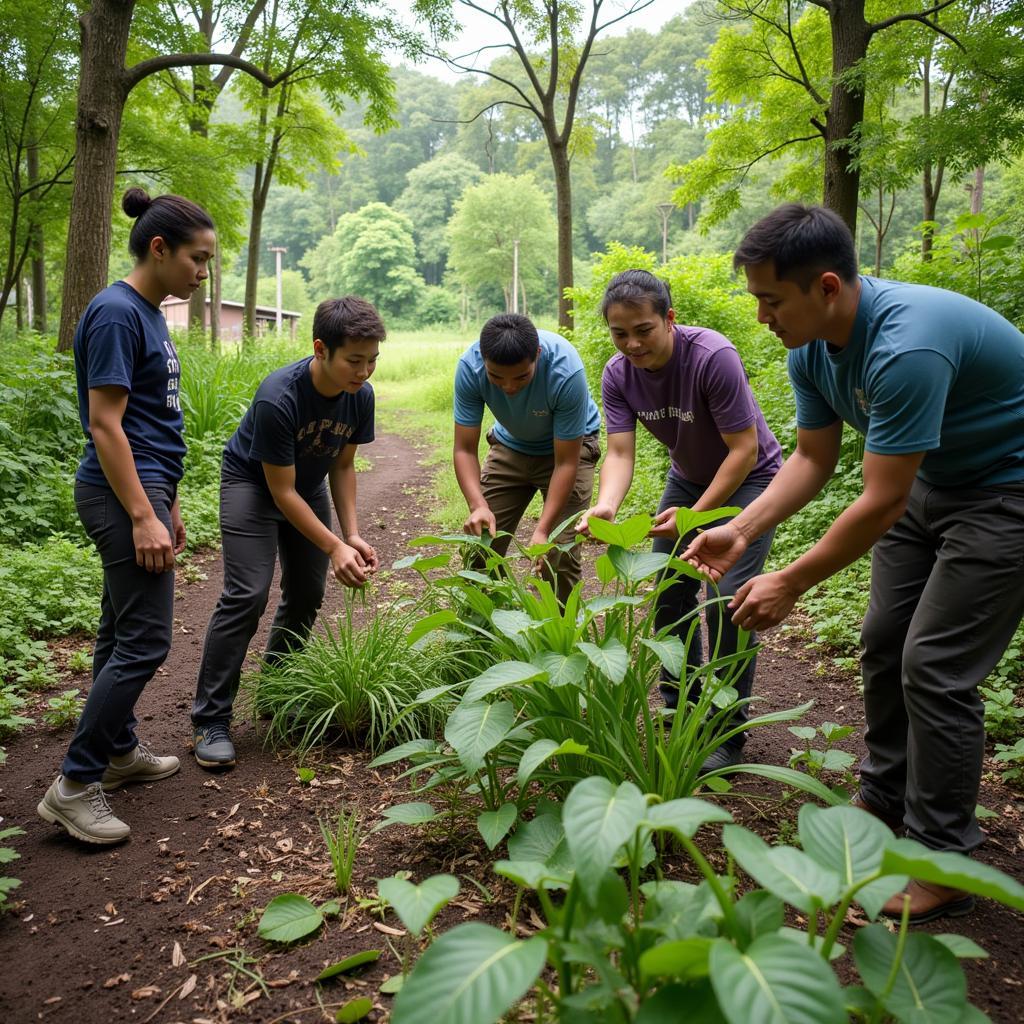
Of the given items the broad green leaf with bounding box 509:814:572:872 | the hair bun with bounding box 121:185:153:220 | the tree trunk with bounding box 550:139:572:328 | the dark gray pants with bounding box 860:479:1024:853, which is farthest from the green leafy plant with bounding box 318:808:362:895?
the tree trunk with bounding box 550:139:572:328

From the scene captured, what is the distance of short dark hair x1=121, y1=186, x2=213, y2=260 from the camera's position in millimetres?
2354

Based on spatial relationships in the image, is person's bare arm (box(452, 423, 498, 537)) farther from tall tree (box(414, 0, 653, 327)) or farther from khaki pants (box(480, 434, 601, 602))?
tall tree (box(414, 0, 653, 327))

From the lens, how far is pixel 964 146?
6082mm

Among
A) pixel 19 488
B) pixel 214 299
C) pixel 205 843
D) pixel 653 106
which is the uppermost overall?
pixel 653 106

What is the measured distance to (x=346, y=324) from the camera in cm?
262

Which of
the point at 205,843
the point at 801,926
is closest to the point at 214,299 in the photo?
the point at 205,843

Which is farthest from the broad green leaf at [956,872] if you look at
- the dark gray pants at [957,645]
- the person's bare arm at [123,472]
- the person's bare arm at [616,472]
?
the person's bare arm at [123,472]

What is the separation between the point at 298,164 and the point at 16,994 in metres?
12.4

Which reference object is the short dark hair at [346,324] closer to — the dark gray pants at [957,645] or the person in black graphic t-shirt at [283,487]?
the person in black graphic t-shirt at [283,487]

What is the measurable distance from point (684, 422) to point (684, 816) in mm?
1792

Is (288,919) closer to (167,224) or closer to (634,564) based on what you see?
(634,564)

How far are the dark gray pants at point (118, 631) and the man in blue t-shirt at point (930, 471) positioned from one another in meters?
1.69

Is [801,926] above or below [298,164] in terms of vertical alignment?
below

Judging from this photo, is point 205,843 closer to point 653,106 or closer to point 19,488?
point 19,488
